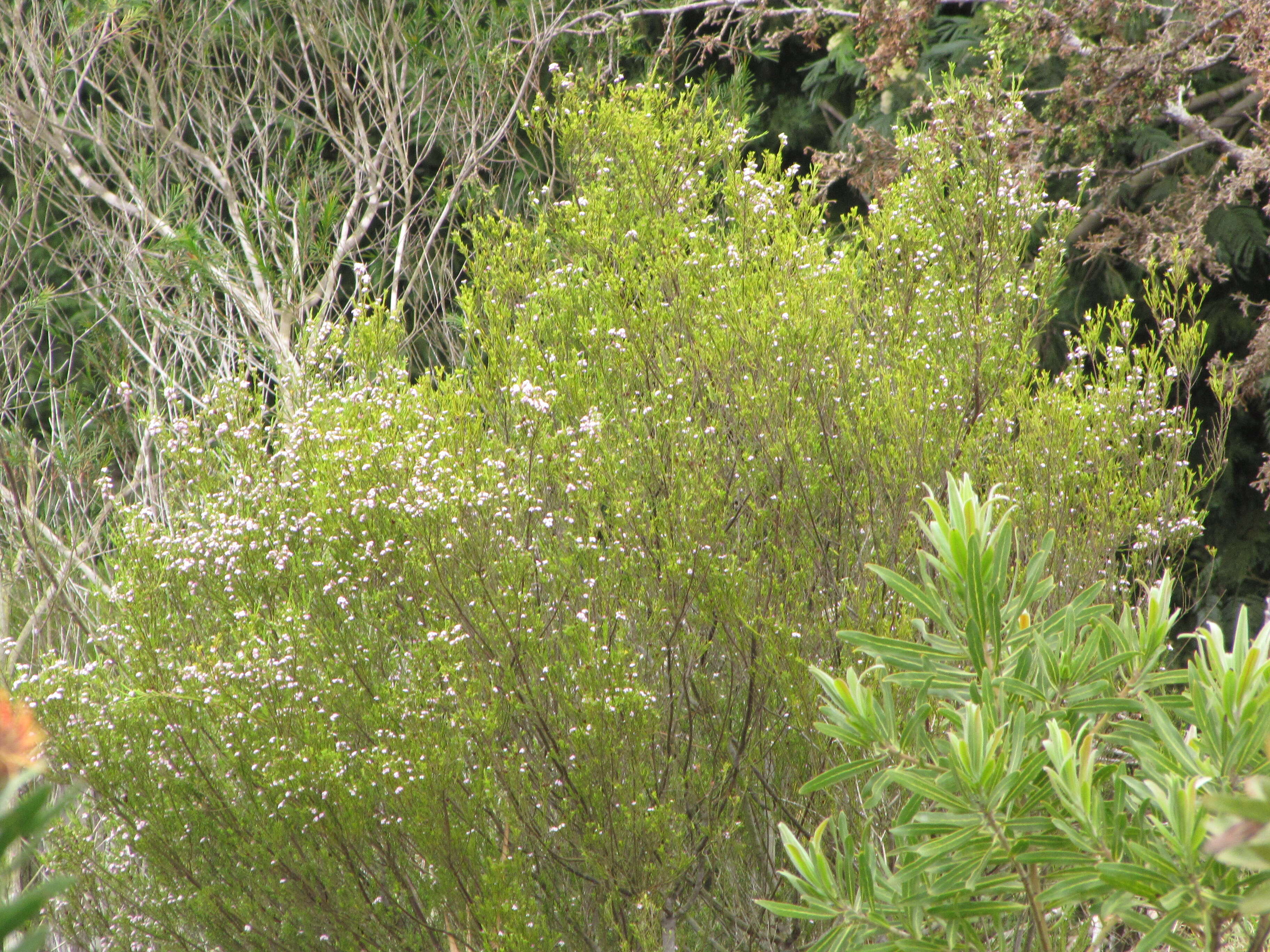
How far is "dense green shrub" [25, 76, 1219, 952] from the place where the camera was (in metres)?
3.61

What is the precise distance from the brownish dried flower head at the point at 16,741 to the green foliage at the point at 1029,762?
1.34 metres

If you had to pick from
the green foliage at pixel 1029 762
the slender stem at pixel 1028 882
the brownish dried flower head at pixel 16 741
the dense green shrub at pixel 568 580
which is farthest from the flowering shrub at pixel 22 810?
the dense green shrub at pixel 568 580

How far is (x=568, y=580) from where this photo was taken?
3768 mm

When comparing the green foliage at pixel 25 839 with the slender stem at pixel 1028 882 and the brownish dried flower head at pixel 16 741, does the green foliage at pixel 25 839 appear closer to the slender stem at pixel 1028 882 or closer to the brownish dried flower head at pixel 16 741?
the brownish dried flower head at pixel 16 741

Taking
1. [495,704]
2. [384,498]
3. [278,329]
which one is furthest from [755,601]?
[278,329]

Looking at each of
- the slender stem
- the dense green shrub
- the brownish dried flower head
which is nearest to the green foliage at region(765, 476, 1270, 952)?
the slender stem

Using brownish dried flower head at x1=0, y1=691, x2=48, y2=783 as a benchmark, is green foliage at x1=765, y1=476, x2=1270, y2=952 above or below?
below

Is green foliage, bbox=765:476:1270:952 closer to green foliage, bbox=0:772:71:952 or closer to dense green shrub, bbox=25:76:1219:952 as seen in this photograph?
green foliage, bbox=0:772:71:952

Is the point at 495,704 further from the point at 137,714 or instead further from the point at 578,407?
the point at 137,714

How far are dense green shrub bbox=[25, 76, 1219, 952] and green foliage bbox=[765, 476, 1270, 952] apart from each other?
1.47 metres

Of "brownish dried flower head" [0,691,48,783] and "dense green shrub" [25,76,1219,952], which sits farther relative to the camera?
"dense green shrub" [25,76,1219,952]

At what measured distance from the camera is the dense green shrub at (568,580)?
11.8 ft

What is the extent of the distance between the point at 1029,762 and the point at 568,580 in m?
2.13

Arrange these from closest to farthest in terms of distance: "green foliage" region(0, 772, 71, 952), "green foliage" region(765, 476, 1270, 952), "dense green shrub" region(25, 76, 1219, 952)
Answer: "green foliage" region(0, 772, 71, 952), "green foliage" region(765, 476, 1270, 952), "dense green shrub" region(25, 76, 1219, 952)
